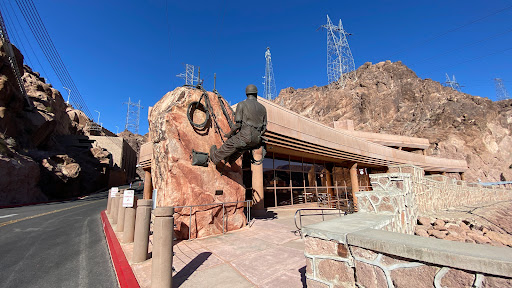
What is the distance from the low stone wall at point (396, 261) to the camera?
1282 millimetres

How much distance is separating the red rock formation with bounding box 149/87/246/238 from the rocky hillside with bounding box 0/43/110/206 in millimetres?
17116

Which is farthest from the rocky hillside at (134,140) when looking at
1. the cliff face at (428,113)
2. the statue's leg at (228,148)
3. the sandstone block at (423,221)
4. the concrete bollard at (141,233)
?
the sandstone block at (423,221)

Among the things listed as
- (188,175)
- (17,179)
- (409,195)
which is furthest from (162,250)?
(17,179)

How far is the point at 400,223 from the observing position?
4.66 meters

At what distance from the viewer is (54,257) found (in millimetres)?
4562

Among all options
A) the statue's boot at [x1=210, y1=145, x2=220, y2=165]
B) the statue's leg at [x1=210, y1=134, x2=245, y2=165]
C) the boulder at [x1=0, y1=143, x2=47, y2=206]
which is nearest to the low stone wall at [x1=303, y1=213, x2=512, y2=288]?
the statue's leg at [x1=210, y1=134, x2=245, y2=165]

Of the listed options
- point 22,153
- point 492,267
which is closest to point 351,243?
point 492,267

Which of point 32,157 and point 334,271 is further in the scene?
point 32,157

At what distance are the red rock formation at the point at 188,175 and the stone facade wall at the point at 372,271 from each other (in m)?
4.04

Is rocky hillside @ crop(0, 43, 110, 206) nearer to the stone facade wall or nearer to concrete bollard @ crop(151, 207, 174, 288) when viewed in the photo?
concrete bollard @ crop(151, 207, 174, 288)

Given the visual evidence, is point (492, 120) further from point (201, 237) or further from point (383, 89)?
point (201, 237)

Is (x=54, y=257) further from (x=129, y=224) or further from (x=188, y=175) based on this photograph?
(x=188, y=175)

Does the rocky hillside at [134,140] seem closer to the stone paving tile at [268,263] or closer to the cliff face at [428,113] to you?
the cliff face at [428,113]

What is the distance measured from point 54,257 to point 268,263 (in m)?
4.77
